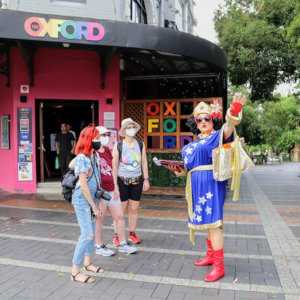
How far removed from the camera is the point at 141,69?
13.4 m

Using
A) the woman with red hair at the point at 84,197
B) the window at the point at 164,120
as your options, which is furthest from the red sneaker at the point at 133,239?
the window at the point at 164,120

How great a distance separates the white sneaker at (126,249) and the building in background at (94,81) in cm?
493

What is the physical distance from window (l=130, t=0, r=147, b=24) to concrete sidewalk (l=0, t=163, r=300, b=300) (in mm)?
6911

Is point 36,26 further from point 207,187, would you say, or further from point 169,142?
point 207,187

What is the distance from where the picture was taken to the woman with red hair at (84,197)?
194 inches

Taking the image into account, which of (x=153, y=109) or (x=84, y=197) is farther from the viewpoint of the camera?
(x=153, y=109)

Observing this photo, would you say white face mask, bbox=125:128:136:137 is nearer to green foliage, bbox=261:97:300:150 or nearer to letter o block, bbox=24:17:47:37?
letter o block, bbox=24:17:47:37

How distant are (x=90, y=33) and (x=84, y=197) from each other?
550cm

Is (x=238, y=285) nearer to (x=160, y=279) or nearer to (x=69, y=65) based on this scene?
(x=160, y=279)

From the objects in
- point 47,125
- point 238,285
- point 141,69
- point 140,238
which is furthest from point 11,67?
point 238,285

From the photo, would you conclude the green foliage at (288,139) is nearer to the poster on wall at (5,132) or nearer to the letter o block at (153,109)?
the letter o block at (153,109)

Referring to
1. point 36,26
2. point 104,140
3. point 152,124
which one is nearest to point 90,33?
point 36,26

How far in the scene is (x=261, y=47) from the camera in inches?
643

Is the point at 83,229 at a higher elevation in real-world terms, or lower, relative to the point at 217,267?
higher
